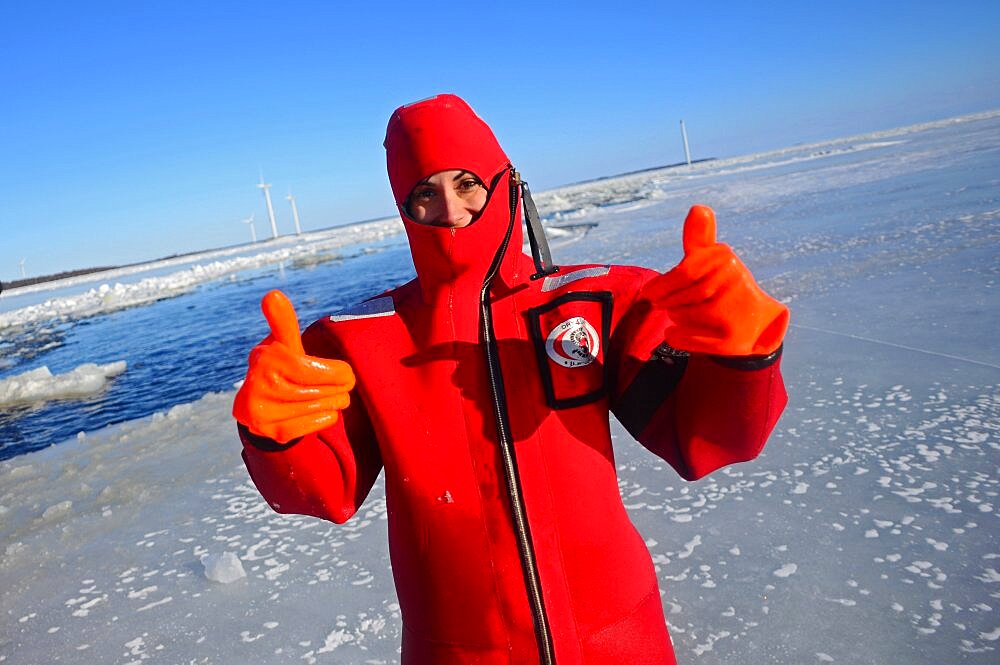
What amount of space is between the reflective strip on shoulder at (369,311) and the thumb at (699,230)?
2.04 ft

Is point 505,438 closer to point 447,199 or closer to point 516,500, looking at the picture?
point 516,500

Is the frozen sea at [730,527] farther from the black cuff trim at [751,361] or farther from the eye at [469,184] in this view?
the eye at [469,184]

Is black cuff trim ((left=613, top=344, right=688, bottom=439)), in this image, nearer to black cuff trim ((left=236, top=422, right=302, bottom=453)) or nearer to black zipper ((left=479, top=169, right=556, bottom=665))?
black zipper ((left=479, top=169, right=556, bottom=665))

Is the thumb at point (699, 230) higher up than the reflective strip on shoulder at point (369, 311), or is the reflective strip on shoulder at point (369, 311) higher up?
the thumb at point (699, 230)

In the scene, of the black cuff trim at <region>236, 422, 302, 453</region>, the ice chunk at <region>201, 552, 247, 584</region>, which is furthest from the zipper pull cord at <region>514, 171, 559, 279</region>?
the ice chunk at <region>201, 552, 247, 584</region>

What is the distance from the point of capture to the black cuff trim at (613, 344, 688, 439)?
3.89 ft

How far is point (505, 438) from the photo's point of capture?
1.20 m

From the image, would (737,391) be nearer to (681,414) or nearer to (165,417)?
(681,414)

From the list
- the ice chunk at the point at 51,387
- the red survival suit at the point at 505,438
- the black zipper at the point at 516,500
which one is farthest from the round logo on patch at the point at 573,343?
the ice chunk at the point at 51,387

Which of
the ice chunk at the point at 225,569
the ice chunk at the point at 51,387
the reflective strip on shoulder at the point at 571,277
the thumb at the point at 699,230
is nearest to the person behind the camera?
the thumb at the point at 699,230

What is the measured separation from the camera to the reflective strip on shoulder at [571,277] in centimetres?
128

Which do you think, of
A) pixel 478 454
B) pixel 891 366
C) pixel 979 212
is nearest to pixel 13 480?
pixel 478 454

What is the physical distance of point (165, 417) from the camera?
18.9 feet

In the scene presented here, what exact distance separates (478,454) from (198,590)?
2251mm
